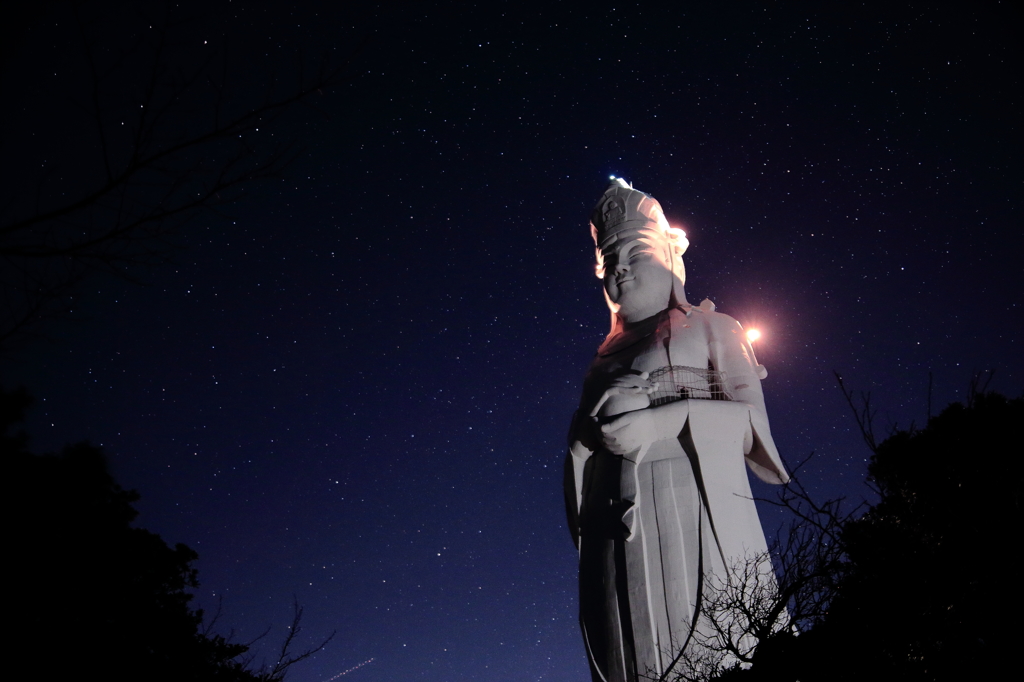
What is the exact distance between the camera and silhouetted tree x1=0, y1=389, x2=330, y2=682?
691 cm

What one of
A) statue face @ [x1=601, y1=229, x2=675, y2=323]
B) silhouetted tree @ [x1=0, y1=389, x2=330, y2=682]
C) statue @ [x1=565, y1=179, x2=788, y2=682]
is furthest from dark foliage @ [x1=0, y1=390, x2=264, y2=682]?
statue face @ [x1=601, y1=229, x2=675, y2=323]

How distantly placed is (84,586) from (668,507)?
6820 millimetres

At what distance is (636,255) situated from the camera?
8422 mm

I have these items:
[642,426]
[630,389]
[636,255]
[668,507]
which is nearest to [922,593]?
[668,507]

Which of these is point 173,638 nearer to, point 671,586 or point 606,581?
point 606,581

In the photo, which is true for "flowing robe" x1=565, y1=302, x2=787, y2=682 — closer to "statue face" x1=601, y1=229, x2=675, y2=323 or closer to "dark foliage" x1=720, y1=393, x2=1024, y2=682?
"statue face" x1=601, y1=229, x2=675, y2=323

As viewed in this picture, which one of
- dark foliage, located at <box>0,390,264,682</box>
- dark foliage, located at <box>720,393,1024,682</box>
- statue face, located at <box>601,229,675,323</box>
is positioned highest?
statue face, located at <box>601,229,675,323</box>

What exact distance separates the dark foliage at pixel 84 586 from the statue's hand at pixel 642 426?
548 centimetres

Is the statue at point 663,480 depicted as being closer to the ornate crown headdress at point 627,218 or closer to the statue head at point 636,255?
the statue head at point 636,255

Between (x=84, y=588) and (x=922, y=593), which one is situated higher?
(x=84, y=588)

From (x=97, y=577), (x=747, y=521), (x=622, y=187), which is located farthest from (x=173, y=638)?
(x=622, y=187)

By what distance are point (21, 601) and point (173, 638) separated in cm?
330

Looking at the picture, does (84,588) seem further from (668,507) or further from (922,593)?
(922,593)

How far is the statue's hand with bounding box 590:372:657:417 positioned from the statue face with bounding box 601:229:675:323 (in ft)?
4.34
